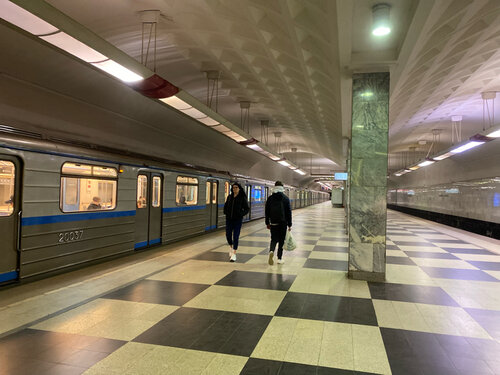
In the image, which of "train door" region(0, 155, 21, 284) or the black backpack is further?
the black backpack

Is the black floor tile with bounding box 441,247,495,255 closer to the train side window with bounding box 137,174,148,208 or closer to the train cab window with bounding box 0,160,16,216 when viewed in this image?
the train side window with bounding box 137,174,148,208

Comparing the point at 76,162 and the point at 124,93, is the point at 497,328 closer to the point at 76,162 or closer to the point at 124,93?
the point at 76,162

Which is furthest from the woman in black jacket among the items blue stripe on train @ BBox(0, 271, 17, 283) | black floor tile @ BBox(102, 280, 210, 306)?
blue stripe on train @ BBox(0, 271, 17, 283)

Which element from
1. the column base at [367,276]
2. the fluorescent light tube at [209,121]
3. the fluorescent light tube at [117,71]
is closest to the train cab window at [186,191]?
the fluorescent light tube at [209,121]

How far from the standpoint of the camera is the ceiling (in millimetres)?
4734

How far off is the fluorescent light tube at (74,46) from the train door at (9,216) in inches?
77.8

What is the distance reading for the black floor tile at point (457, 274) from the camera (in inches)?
245

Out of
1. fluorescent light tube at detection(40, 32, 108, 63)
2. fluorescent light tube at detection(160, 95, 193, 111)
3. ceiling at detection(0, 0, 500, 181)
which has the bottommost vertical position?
fluorescent light tube at detection(40, 32, 108, 63)

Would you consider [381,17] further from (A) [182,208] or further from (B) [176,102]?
(A) [182,208]

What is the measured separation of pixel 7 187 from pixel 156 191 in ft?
13.5

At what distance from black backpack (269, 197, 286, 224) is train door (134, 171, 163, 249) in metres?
3.28

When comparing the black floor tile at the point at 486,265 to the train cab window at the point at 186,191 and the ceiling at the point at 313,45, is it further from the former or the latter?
the train cab window at the point at 186,191

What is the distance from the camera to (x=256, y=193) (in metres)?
18.6

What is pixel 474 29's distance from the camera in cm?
532
